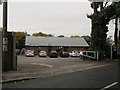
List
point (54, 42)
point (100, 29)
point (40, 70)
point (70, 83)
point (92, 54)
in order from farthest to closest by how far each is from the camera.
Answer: point (54, 42), point (100, 29), point (92, 54), point (40, 70), point (70, 83)

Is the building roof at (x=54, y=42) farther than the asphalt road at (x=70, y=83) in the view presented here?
Yes

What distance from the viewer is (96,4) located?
23.4 meters

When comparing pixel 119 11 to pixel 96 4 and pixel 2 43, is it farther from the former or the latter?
pixel 2 43

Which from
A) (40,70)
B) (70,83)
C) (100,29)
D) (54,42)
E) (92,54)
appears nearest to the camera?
(70,83)

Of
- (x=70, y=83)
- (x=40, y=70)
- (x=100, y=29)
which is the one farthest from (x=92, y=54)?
(x=70, y=83)

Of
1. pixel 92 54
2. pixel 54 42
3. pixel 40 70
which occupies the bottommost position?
pixel 40 70

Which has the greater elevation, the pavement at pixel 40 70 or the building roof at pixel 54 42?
the building roof at pixel 54 42

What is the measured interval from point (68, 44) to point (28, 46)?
12.4 metres

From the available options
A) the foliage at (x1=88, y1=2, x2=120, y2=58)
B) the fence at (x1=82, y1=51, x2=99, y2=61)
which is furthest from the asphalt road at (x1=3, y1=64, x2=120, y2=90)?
the foliage at (x1=88, y1=2, x2=120, y2=58)

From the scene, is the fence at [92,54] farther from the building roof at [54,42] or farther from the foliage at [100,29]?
the building roof at [54,42]

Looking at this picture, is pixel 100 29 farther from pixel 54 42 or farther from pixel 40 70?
pixel 54 42

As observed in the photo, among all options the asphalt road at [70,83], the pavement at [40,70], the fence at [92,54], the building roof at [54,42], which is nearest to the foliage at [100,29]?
the fence at [92,54]

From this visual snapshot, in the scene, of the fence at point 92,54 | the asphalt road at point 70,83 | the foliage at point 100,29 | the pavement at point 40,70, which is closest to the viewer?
the asphalt road at point 70,83

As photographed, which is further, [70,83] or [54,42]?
[54,42]
